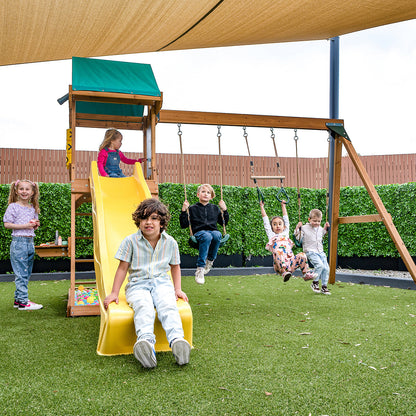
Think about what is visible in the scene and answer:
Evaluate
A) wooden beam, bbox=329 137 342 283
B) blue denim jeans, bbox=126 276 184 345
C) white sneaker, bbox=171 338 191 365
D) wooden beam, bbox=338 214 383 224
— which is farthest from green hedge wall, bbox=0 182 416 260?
white sneaker, bbox=171 338 191 365

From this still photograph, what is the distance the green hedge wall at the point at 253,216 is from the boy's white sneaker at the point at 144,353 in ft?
22.8

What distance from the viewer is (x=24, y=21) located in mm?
4445

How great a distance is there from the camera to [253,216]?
10641 mm

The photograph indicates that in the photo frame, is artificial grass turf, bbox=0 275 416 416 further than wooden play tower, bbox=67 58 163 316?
No

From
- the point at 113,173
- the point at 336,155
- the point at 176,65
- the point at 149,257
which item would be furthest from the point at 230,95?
the point at 149,257

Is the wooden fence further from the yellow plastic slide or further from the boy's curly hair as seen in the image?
the boy's curly hair

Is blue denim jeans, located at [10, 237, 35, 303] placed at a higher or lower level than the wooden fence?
lower

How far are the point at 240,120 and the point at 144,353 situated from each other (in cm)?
378

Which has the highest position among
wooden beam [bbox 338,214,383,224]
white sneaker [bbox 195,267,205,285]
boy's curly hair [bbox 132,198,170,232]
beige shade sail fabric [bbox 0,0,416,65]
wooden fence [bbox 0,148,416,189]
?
beige shade sail fabric [bbox 0,0,416,65]

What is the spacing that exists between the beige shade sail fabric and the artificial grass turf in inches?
122

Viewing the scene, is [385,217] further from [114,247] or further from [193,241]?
[114,247]

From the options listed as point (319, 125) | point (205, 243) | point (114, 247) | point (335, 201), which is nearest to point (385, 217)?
point (335, 201)

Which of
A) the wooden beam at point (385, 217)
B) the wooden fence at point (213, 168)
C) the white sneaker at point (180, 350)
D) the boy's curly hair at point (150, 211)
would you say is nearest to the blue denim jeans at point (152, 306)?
the white sneaker at point (180, 350)

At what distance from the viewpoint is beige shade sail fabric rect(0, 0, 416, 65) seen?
445 centimetres
